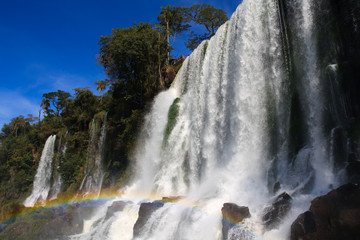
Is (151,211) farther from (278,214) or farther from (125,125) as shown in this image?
(125,125)

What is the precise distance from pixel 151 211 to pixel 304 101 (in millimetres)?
6899

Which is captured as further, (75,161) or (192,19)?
(192,19)

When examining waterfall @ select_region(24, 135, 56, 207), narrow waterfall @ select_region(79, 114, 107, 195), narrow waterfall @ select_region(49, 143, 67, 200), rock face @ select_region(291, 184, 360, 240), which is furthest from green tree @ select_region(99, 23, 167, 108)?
rock face @ select_region(291, 184, 360, 240)

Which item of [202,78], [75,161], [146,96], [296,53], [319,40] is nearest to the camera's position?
[319,40]

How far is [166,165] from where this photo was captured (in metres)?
17.4

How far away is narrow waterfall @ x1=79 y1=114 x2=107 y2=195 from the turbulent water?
7.54 meters

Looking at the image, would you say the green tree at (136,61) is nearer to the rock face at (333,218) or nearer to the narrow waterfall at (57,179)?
the narrow waterfall at (57,179)

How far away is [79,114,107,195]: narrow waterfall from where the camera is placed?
23.6 metres

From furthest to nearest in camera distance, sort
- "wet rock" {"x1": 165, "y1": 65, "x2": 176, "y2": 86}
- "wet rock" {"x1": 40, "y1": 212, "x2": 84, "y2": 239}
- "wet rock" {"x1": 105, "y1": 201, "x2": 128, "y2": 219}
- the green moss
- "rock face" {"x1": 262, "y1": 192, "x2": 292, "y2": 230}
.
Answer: "wet rock" {"x1": 165, "y1": 65, "x2": 176, "y2": 86} < the green moss < "wet rock" {"x1": 40, "y1": 212, "x2": 84, "y2": 239} < "wet rock" {"x1": 105, "y1": 201, "x2": 128, "y2": 219} < "rock face" {"x1": 262, "y1": 192, "x2": 292, "y2": 230}

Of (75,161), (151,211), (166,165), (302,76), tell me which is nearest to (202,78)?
(166,165)

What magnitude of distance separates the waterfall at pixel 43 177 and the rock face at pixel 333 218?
2966 centimetres

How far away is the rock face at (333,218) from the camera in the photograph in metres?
6.04

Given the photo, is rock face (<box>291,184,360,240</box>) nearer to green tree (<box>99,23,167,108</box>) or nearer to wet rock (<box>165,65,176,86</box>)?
green tree (<box>99,23,167,108</box>)

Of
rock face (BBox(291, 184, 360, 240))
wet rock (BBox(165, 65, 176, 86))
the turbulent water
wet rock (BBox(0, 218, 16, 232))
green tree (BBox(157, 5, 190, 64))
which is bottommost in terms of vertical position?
rock face (BBox(291, 184, 360, 240))
